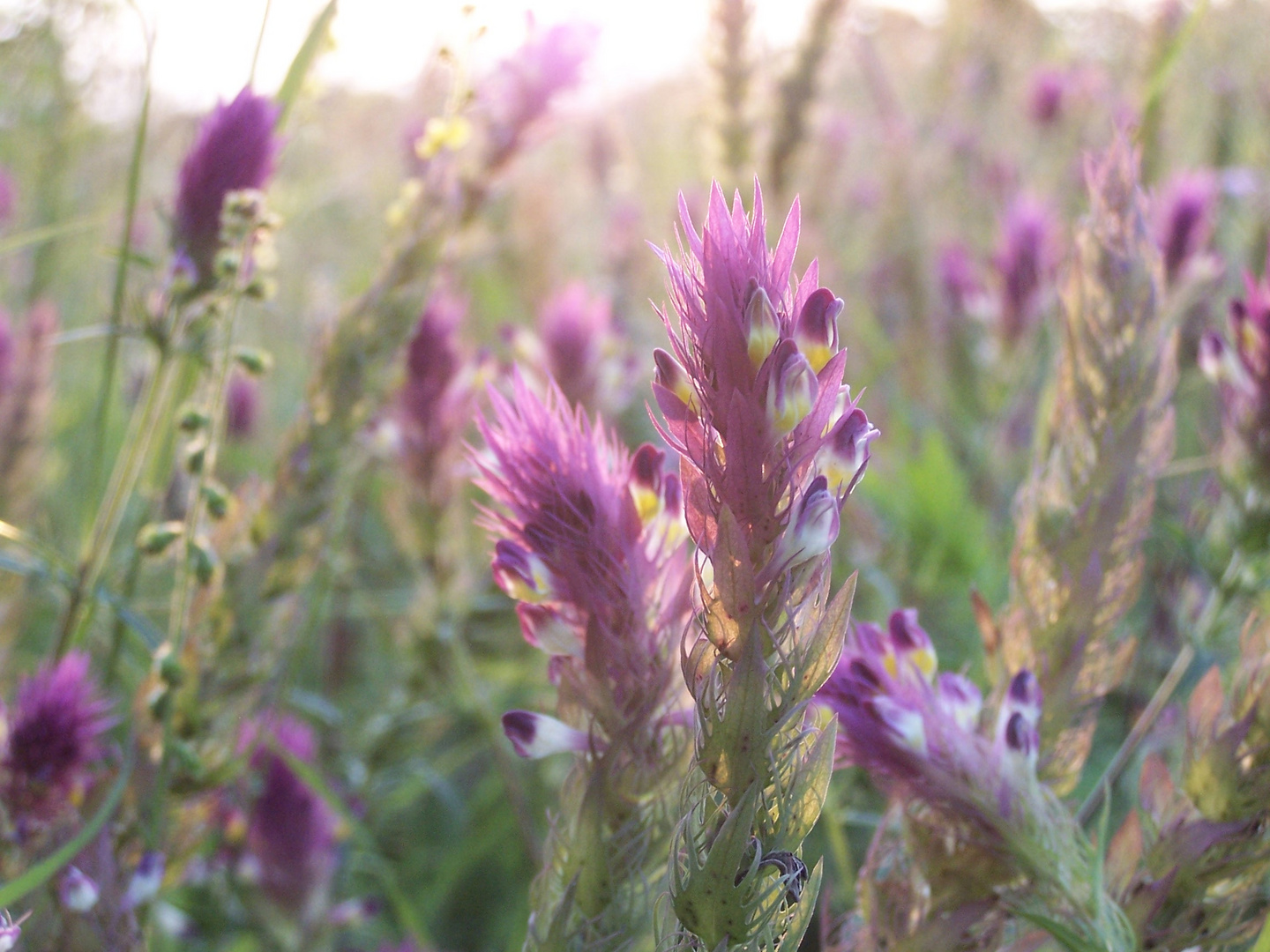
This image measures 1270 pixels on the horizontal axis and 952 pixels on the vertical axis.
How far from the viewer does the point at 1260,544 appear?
103 cm

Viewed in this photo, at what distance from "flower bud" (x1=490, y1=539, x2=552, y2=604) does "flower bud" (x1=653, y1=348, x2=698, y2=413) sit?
146 mm

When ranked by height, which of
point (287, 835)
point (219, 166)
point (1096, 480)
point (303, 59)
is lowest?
point (287, 835)

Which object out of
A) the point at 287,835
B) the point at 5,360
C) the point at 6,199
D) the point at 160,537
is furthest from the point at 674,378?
the point at 6,199

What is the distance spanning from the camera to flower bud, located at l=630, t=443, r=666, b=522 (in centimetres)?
60

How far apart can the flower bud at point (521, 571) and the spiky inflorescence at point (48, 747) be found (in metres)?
0.42

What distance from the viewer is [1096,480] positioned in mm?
806

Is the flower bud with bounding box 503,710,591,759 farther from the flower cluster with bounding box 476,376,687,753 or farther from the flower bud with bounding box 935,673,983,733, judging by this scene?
the flower bud with bounding box 935,673,983,733

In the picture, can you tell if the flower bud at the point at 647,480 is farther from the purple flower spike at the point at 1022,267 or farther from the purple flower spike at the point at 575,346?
the purple flower spike at the point at 1022,267

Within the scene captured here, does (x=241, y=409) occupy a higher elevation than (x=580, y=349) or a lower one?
lower

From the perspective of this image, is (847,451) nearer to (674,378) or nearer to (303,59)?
(674,378)

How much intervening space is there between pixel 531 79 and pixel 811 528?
1.12 meters

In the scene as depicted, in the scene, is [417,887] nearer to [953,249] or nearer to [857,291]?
[953,249]

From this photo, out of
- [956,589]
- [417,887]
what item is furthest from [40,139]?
[956,589]

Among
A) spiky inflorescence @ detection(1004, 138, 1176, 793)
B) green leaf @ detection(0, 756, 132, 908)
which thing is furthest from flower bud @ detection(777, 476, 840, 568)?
green leaf @ detection(0, 756, 132, 908)
